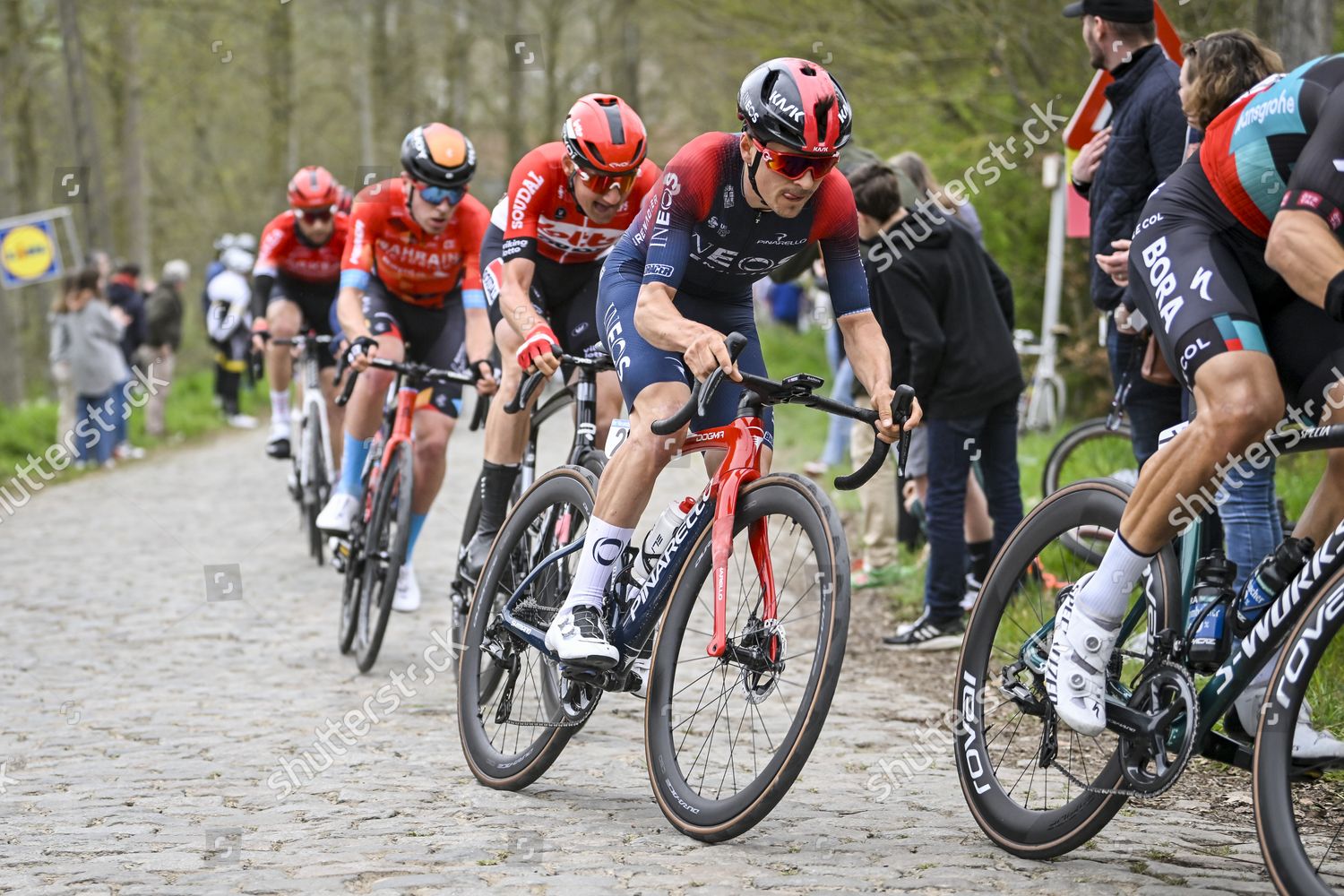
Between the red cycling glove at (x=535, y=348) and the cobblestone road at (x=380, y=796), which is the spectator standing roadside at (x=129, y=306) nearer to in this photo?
the cobblestone road at (x=380, y=796)

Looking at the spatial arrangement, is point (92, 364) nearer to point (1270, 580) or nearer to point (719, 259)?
point (719, 259)

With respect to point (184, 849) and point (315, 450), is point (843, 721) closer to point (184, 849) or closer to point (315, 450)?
point (184, 849)

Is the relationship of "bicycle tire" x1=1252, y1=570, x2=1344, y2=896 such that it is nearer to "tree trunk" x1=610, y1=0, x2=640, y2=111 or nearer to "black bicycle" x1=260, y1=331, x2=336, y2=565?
"black bicycle" x1=260, y1=331, x2=336, y2=565

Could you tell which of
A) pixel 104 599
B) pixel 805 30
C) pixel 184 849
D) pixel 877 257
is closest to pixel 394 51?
pixel 805 30

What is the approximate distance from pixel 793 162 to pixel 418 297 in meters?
4.38

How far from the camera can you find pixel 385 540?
7.25 meters

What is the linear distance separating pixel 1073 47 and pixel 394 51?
27128 mm

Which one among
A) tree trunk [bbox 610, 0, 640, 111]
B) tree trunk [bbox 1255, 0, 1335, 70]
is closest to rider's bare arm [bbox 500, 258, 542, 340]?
tree trunk [bbox 1255, 0, 1335, 70]

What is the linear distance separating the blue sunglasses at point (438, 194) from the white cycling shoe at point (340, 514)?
1.61 meters

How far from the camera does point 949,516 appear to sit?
7.28 metres

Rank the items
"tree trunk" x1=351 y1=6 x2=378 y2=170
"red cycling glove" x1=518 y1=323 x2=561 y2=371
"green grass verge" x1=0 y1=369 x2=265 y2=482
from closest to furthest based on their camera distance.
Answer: "red cycling glove" x1=518 y1=323 x2=561 y2=371 < "green grass verge" x1=0 y1=369 x2=265 y2=482 < "tree trunk" x1=351 y1=6 x2=378 y2=170

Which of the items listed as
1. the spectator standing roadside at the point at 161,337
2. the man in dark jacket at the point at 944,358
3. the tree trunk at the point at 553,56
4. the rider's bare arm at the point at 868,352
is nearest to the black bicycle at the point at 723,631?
the rider's bare arm at the point at 868,352

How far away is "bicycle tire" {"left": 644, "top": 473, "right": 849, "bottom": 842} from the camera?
12.9 ft

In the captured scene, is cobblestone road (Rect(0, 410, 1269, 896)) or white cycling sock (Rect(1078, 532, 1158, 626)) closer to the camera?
white cycling sock (Rect(1078, 532, 1158, 626))
